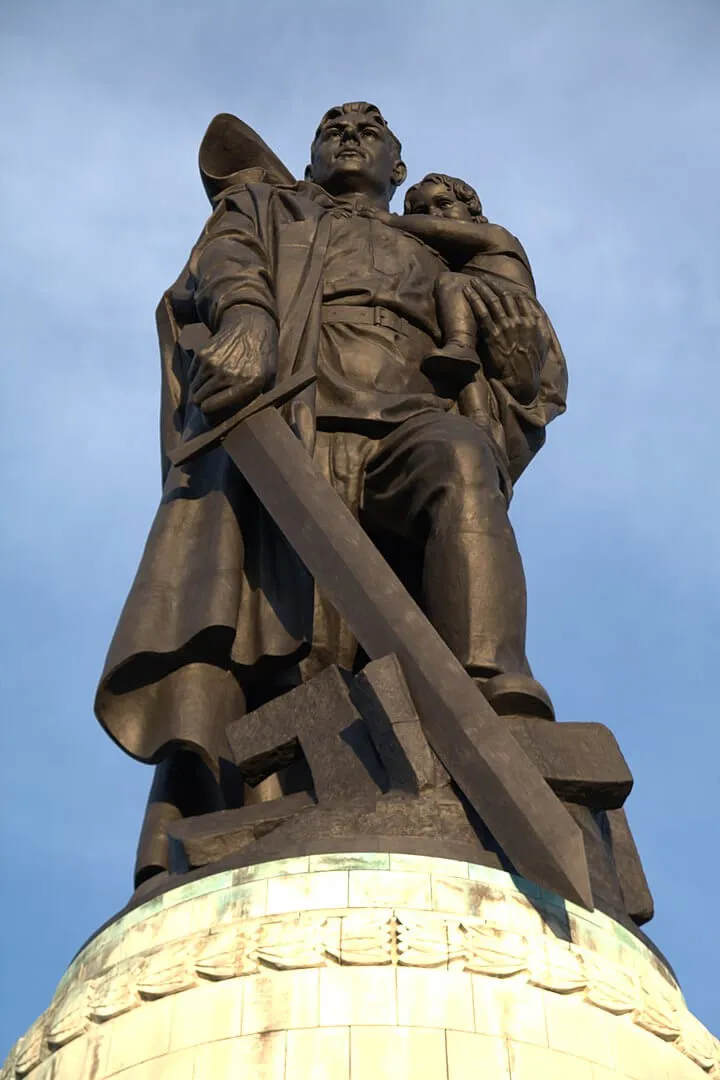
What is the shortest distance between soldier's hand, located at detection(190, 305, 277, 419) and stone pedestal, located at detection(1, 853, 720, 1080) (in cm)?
283

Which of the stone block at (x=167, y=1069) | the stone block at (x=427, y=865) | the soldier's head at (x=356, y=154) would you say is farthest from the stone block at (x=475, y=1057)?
the soldier's head at (x=356, y=154)

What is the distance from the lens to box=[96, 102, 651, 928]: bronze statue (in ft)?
31.9

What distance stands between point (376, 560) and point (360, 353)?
267 centimetres

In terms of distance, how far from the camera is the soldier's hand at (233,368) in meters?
9.96

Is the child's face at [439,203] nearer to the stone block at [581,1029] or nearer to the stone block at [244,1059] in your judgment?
the stone block at [581,1029]

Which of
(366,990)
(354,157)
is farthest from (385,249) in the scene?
(366,990)


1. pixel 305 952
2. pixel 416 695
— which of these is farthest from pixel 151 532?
pixel 305 952

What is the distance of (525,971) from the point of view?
7.62 metres

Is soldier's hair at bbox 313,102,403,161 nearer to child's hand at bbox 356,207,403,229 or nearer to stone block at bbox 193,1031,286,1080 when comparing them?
child's hand at bbox 356,207,403,229

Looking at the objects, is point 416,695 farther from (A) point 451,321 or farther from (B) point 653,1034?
(A) point 451,321

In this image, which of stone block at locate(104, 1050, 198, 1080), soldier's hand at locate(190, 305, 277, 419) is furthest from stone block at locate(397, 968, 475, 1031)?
soldier's hand at locate(190, 305, 277, 419)

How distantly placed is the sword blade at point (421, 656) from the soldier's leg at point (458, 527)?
2.19 ft

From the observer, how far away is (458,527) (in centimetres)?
989

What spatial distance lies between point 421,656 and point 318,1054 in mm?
2107
